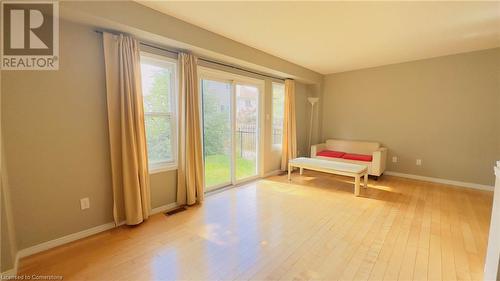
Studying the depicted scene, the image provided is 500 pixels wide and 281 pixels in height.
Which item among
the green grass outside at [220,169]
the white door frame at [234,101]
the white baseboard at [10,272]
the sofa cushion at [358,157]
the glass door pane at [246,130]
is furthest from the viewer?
the sofa cushion at [358,157]

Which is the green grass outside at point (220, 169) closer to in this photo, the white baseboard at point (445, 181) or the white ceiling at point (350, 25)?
the white ceiling at point (350, 25)

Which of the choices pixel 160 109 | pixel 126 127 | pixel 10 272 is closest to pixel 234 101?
pixel 160 109

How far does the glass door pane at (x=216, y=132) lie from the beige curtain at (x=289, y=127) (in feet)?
5.11

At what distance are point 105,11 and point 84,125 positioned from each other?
45.2 inches

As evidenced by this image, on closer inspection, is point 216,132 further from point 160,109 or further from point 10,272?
point 10,272

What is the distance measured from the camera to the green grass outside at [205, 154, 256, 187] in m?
3.64

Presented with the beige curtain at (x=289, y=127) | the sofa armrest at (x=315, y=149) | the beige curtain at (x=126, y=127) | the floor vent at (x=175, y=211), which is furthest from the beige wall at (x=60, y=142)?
the sofa armrest at (x=315, y=149)

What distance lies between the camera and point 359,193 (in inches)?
142

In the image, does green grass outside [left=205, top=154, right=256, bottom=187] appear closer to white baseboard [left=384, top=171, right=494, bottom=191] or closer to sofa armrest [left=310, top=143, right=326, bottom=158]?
sofa armrest [left=310, top=143, right=326, bottom=158]

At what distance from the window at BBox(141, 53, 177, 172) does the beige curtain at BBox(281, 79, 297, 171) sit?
104 inches

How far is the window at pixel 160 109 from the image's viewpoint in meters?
2.76

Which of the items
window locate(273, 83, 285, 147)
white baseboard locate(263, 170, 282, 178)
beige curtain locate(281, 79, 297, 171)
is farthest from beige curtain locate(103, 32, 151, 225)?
beige curtain locate(281, 79, 297, 171)

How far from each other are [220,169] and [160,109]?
1518 millimetres

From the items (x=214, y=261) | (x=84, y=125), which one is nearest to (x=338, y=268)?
(x=214, y=261)
